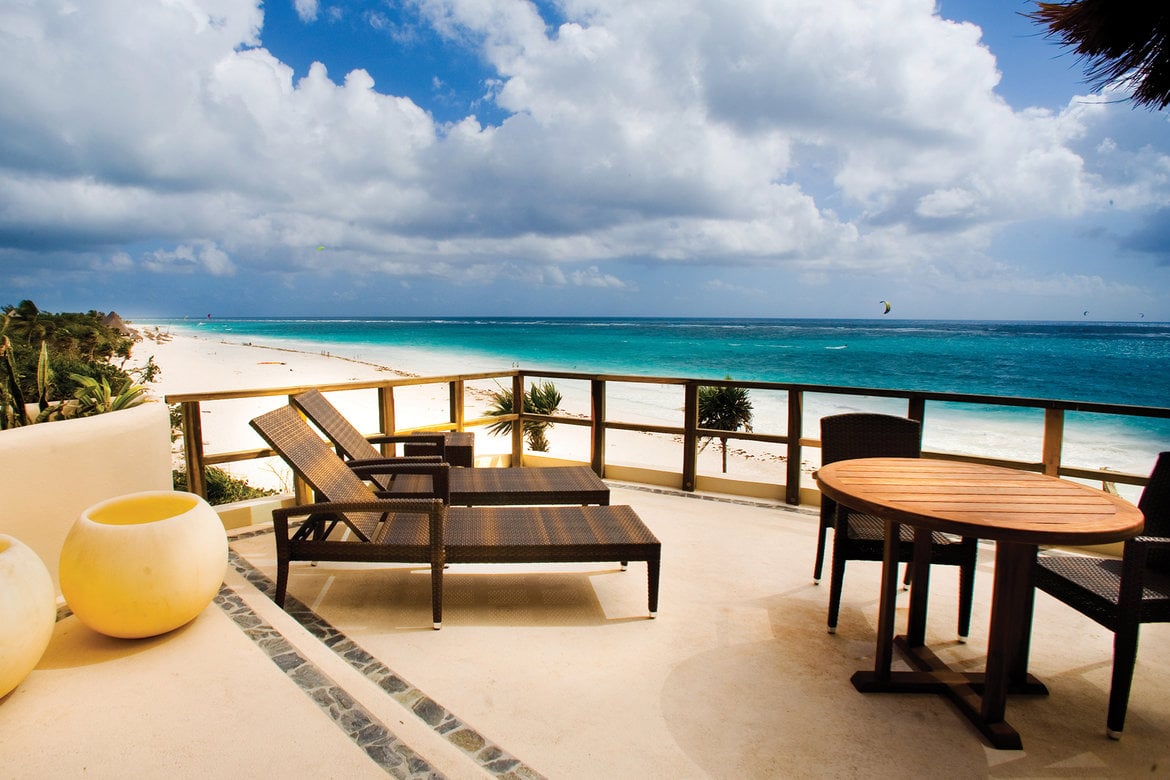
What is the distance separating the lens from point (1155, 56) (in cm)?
279

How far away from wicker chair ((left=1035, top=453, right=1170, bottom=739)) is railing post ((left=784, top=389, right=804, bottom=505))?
1.99 m

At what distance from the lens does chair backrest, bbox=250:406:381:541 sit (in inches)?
102

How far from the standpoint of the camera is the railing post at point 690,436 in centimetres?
446

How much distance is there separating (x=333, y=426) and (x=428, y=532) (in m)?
1.32

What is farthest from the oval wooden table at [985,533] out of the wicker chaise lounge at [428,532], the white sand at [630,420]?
the white sand at [630,420]

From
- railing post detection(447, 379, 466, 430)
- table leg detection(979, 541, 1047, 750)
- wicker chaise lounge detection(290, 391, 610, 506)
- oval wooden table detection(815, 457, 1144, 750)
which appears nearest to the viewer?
oval wooden table detection(815, 457, 1144, 750)

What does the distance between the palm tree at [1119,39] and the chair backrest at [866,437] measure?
7.02 ft

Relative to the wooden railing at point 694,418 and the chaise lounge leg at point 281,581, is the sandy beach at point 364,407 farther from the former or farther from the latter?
the chaise lounge leg at point 281,581

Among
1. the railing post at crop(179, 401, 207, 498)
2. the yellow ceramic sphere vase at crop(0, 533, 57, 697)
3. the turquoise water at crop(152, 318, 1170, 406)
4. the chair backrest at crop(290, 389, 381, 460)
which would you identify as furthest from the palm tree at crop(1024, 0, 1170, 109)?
the turquoise water at crop(152, 318, 1170, 406)

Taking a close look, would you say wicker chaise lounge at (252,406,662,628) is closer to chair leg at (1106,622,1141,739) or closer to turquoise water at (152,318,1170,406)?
chair leg at (1106,622,1141,739)

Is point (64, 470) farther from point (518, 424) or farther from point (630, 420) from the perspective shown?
point (630, 420)

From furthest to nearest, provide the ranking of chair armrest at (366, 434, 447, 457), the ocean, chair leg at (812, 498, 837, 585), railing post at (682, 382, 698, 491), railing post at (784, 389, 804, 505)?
1. the ocean
2. railing post at (682, 382, 698, 491)
3. railing post at (784, 389, 804, 505)
4. chair armrest at (366, 434, 447, 457)
5. chair leg at (812, 498, 837, 585)

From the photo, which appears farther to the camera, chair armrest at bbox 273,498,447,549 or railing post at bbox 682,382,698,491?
railing post at bbox 682,382,698,491

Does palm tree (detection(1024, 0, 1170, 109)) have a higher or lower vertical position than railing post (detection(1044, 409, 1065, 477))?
higher
